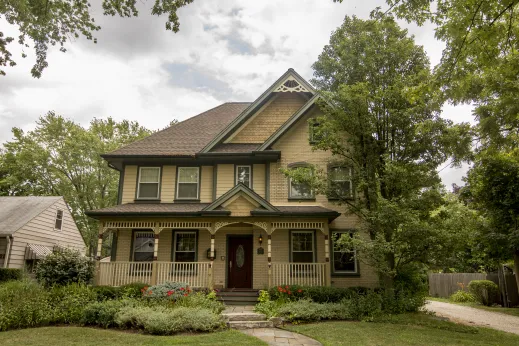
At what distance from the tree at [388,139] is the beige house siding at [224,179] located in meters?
3.86

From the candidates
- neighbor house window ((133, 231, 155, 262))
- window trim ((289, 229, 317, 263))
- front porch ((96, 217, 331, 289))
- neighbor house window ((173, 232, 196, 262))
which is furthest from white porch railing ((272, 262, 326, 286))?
neighbor house window ((133, 231, 155, 262))

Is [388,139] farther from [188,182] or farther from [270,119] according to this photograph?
[188,182]

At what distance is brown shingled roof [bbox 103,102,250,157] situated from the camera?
1617cm

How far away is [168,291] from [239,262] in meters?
3.91

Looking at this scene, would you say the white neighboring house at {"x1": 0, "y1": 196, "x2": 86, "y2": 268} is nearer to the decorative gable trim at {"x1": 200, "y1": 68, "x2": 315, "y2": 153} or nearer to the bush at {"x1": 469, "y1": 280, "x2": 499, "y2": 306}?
the decorative gable trim at {"x1": 200, "y1": 68, "x2": 315, "y2": 153}

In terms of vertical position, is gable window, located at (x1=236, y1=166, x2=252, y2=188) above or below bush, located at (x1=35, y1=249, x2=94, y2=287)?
above

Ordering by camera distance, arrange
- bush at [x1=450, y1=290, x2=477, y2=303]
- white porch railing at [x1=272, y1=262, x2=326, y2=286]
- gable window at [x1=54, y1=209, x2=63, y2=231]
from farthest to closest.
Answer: gable window at [x1=54, y1=209, x2=63, y2=231]
bush at [x1=450, y1=290, x2=477, y2=303]
white porch railing at [x1=272, y1=262, x2=326, y2=286]

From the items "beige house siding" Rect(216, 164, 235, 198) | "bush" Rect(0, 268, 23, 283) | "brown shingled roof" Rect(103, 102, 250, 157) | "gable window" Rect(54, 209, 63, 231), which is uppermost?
"brown shingled roof" Rect(103, 102, 250, 157)

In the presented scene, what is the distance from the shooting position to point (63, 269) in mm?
12898

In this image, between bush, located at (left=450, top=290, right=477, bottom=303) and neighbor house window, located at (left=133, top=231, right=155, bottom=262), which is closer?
neighbor house window, located at (left=133, top=231, right=155, bottom=262)

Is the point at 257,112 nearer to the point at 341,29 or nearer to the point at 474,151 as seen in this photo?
the point at 341,29

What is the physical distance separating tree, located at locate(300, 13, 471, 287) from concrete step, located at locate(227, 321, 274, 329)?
3.70m

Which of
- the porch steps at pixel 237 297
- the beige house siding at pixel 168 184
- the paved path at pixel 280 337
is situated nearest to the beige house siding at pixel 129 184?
the beige house siding at pixel 168 184

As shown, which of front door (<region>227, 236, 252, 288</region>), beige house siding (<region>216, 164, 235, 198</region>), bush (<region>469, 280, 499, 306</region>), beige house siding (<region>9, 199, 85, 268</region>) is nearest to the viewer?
front door (<region>227, 236, 252, 288</region>)
